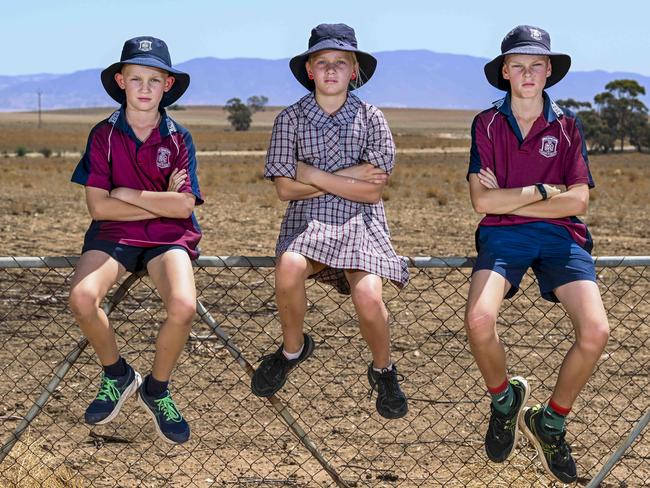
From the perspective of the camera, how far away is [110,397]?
454cm

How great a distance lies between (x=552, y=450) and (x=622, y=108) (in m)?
72.8

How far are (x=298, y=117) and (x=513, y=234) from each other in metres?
1.20

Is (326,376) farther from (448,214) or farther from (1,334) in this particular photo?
(448,214)

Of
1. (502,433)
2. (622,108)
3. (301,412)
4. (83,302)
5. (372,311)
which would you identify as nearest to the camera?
(83,302)

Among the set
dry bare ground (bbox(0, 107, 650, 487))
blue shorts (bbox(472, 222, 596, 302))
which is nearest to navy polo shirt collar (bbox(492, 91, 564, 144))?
blue shorts (bbox(472, 222, 596, 302))

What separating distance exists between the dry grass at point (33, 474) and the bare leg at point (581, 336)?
9.11 ft

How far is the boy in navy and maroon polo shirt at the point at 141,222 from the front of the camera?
14.6 feet

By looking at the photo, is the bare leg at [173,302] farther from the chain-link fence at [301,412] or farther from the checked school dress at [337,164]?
the checked school dress at [337,164]

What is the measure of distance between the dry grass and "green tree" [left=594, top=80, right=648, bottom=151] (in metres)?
68.9

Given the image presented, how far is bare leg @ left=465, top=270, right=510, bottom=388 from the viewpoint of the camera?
14.5ft

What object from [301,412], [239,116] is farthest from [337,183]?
[239,116]

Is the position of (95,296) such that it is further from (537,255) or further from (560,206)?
(560,206)

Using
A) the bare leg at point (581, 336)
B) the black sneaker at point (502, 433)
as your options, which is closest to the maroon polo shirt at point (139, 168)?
the black sneaker at point (502, 433)

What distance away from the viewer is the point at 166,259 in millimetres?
4555
